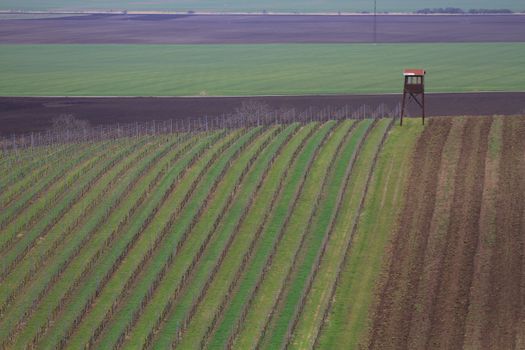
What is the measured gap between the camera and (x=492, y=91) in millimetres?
103062

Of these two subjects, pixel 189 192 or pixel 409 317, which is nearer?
pixel 409 317

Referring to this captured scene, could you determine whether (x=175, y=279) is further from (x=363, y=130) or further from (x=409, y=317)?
(x=363, y=130)

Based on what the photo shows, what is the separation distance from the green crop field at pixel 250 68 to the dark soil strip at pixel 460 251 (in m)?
43.7

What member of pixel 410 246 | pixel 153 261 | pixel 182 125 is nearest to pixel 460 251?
pixel 410 246

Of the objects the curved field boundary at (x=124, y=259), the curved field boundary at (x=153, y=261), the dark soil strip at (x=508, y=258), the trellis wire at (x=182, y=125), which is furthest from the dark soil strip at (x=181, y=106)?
the curved field boundary at (x=153, y=261)

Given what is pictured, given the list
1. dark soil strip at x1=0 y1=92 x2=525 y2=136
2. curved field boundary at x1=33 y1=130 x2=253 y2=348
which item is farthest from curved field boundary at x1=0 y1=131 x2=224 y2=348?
dark soil strip at x1=0 y1=92 x2=525 y2=136

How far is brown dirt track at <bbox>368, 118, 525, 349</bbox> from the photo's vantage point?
1662 inches

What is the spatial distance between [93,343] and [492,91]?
69.9 m

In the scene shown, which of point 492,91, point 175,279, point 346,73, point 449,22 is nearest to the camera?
point 175,279

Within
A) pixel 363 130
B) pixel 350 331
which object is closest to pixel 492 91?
pixel 363 130

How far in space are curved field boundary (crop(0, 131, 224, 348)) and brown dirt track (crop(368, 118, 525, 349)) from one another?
14.2 meters

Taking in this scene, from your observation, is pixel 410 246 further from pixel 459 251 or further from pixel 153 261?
pixel 153 261

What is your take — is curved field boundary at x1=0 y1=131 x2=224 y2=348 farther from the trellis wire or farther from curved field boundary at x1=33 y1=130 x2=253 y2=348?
the trellis wire

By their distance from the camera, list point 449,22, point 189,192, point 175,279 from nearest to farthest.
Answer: point 175,279 < point 189,192 < point 449,22
